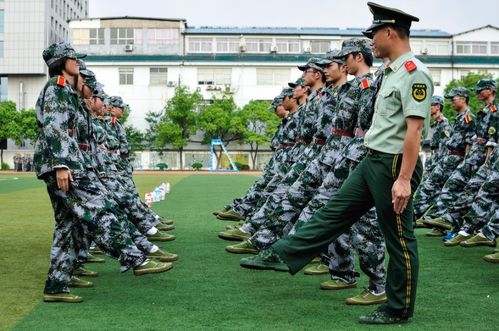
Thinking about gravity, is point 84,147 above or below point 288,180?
above

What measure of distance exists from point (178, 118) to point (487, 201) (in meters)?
48.9

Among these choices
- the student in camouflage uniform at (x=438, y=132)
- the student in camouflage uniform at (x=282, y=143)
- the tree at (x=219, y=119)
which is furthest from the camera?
the tree at (x=219, y=119)

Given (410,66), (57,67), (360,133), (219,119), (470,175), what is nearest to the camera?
(410,66)

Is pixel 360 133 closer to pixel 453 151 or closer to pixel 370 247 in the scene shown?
pixel 370 247

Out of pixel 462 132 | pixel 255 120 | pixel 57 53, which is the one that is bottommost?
pixel 462 132

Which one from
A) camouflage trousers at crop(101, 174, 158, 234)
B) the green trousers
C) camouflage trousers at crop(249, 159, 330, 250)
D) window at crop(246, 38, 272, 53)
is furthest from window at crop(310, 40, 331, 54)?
the green trousers

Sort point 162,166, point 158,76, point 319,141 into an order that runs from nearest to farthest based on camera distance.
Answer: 1. point 319,141
2. point 162,166
3. point 158,76

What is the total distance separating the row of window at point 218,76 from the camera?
188ft

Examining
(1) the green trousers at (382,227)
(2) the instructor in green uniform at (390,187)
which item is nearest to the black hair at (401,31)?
(2) the instructor in green uniform at (390,187)

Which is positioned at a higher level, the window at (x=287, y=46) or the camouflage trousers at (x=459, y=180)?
the window at (x=287, y=46)

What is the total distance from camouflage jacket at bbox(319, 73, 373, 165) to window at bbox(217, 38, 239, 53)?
52.3 metres

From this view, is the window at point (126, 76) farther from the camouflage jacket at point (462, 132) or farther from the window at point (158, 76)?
the camouflage jacket at point (462, 132)

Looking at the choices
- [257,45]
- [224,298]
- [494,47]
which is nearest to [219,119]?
[257,45]

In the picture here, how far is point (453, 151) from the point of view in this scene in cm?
1037
